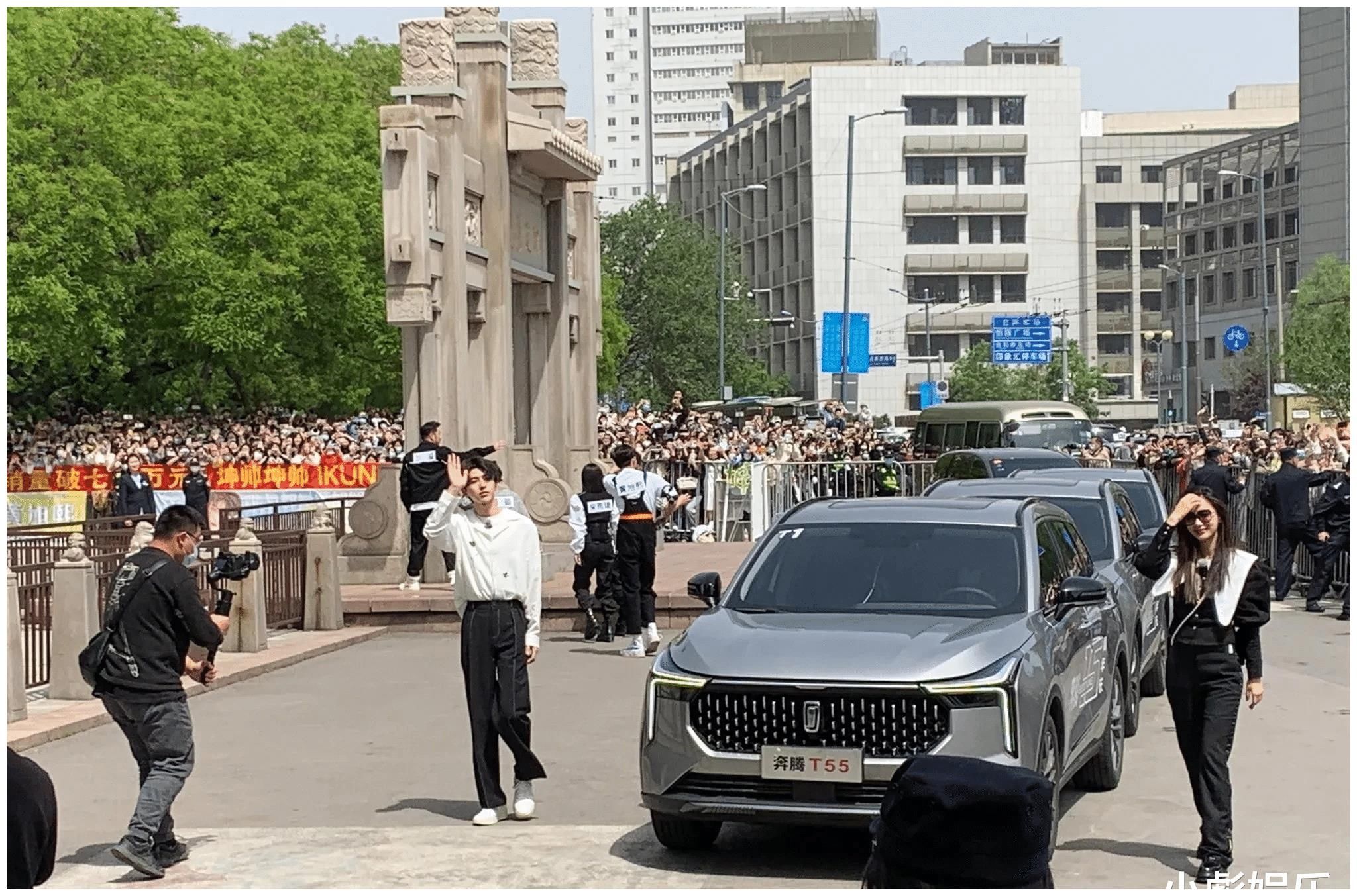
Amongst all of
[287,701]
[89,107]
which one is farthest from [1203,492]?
[89,107]

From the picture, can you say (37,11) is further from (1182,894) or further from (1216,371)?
(1216,371)

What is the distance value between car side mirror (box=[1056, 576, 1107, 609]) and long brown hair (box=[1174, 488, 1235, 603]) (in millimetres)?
633

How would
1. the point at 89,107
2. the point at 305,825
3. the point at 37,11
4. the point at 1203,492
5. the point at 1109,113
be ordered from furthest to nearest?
the point at 1109,113 → the point at 37,11 → the point at 89,107 → the point at 305,825 → the point at 1203,492

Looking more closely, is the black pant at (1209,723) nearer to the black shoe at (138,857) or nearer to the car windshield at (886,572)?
the car windshield at (886,572)

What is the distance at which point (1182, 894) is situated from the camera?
8242 millimetres

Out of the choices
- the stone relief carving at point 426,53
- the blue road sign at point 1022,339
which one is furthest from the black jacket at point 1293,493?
the blue road sign at point 1022,339

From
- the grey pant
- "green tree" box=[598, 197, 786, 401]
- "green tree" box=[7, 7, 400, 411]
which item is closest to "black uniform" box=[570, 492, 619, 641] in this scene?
the grey pant

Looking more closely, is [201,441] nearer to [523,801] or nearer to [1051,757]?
[523,801]

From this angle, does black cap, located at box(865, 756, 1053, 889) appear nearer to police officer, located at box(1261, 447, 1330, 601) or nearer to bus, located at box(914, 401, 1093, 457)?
police officer, located at box(1261, 447, 1330, 601)

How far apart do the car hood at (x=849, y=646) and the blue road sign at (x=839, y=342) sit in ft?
151

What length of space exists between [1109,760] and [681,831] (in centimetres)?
290

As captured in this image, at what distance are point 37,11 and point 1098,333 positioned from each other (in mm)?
80105

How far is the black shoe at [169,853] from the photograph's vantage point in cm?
896

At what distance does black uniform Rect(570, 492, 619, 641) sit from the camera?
18.3 meters
